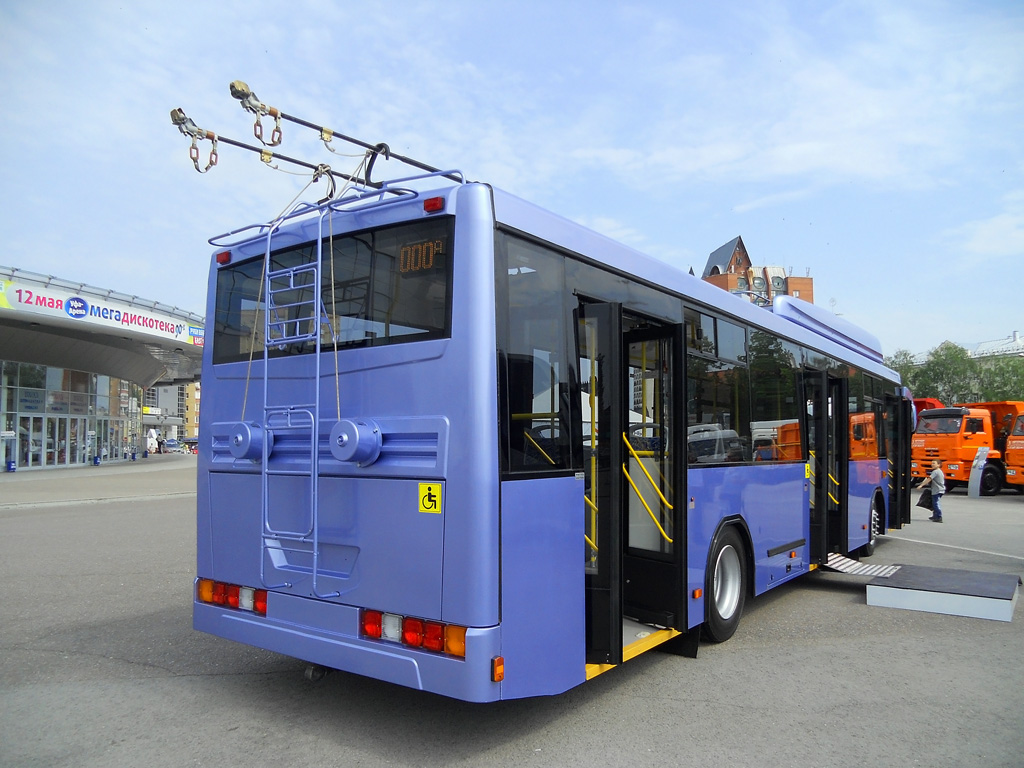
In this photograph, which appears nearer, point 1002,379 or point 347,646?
point 347,646

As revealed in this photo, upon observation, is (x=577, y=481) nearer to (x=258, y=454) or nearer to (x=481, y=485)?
(x=481, y=485)

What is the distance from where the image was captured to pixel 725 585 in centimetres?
666

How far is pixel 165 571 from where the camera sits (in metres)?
9.97

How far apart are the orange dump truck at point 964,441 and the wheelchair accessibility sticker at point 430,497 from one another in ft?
84.4

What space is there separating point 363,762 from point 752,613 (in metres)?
5.06

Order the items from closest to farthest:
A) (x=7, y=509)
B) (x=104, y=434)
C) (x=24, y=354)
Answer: (x=7, y=509) < (x=24, y=354) < (x=104, y=434)

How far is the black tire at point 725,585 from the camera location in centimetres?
626

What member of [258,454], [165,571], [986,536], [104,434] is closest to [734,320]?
[258,454]

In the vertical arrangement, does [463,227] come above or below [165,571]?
above

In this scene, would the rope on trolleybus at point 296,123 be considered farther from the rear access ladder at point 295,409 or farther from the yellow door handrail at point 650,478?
the yellow door handrail at point 650,478

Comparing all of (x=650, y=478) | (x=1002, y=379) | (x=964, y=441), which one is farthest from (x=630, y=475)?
(x=1002, y=379)

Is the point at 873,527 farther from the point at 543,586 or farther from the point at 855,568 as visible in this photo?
the point at 543,586

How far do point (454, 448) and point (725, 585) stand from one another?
367 cm

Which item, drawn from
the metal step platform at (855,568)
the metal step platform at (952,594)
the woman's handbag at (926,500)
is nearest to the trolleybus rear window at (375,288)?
the metal step platform at (952,594)
